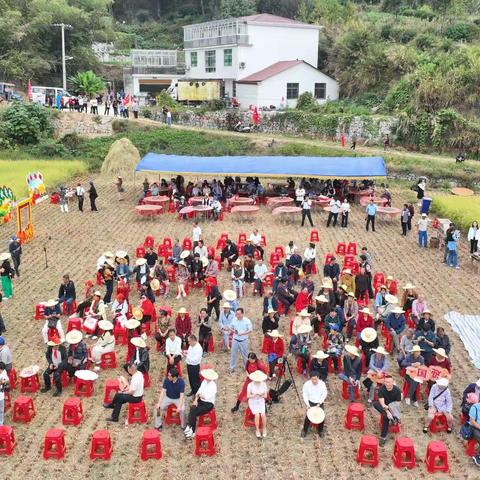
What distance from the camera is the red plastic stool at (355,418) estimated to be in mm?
10039

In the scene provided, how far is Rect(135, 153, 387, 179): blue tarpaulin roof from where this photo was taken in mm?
24453

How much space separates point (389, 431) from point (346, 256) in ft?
27.3

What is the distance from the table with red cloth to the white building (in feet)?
65.3

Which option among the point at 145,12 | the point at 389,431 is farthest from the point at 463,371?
the point at 145,12

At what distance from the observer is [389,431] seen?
32.6 feet

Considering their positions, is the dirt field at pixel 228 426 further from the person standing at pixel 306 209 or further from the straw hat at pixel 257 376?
the person standing at pixel 306 209

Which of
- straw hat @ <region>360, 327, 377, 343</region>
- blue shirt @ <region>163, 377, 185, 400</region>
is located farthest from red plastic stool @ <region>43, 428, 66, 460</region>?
straw hat @ <region>360, 327, 377, 343</region>

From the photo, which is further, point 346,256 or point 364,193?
point 364,193

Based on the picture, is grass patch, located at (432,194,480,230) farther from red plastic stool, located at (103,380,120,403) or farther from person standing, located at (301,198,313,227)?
red plastic stool, located at (103,380,120,403)

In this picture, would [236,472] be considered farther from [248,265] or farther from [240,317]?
[248,265]

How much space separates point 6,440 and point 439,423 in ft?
22.9

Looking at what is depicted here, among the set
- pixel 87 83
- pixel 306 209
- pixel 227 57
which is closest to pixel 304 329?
pixel 306 209

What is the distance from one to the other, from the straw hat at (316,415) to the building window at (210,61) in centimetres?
3961

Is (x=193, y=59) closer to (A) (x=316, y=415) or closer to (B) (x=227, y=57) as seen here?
(B) (x=227, y=57)
